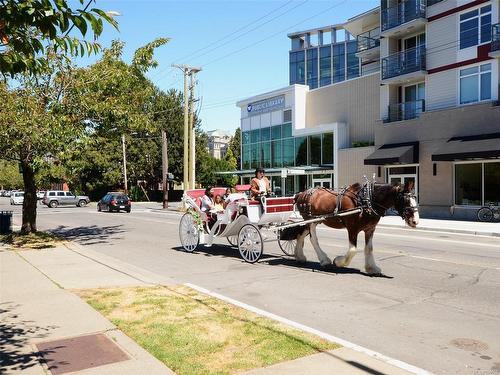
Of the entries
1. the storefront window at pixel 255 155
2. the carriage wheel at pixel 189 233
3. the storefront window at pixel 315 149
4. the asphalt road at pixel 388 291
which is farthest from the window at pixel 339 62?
the carriage wheel at pixel 189 233

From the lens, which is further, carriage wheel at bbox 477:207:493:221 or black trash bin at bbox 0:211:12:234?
carriage wheel at bbox 477:207:493:221

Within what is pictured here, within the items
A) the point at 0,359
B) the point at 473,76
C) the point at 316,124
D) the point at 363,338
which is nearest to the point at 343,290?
the point at 363,338

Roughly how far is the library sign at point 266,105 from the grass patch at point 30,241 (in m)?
29.1

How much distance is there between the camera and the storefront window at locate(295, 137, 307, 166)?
40.5 m

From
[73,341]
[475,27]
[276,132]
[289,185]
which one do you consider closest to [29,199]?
[73,341]

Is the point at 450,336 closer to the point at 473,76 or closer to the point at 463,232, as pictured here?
the point at 463,232

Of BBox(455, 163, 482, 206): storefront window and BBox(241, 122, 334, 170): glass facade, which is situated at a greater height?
BBox(241, 122, 334, 170): glass facade

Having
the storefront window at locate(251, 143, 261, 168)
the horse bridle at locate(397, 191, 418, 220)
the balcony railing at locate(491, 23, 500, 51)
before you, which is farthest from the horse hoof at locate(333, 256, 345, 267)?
the storefront window at locate(251, 143, 261, 168)

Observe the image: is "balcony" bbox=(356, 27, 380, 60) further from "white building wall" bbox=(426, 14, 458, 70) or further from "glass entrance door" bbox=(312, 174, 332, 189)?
"glass entrance door" bbox=(312, 174, 332, 189)

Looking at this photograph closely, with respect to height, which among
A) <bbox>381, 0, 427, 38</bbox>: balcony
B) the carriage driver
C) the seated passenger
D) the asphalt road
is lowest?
the asphalt road

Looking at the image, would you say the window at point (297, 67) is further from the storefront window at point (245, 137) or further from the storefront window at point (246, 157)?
the storefront window at point (246, 157)

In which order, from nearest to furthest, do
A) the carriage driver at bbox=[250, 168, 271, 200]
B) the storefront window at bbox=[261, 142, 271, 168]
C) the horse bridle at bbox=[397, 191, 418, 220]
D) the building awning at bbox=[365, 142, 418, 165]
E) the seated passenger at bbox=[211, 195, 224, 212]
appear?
the horse bridle at bbox=[397, 191, 418, 220]
the carriage driver at bbox=[250, 168, 271, 200]
the seated passenger at bbox=[211, 195, 224, 212]
the building awning at bbox=[365, 142, 418, 165]
the storefront window at bbox=[261, 142, 271, 168]

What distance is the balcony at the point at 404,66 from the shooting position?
94.7 ft

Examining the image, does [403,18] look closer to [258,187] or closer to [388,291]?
[258,187]
